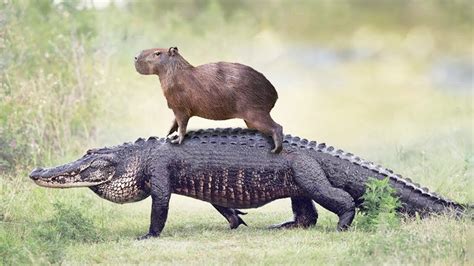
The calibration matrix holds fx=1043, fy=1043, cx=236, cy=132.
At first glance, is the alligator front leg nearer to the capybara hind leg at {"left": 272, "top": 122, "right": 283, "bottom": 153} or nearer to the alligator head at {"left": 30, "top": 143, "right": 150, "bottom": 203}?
the alligator head at {"left": 30, "top": 143, "right": 150, "bottom": 203}

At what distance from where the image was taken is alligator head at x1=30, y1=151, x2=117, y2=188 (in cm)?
898

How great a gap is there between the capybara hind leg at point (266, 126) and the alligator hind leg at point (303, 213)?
66cm

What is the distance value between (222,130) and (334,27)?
674 centimetres

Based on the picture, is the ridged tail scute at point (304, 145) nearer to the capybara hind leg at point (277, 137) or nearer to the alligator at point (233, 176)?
the alligator at point (233, 176)

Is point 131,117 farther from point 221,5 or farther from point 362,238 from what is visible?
point 362,238

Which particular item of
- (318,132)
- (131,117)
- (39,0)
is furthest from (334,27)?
(39,0)

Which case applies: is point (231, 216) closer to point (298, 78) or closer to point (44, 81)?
point (44, 81)

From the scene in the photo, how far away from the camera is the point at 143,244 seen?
8.47 metres

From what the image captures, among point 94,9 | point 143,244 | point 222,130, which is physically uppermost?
point 94,9

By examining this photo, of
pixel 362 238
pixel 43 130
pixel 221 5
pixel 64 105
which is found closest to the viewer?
pixel 362 238

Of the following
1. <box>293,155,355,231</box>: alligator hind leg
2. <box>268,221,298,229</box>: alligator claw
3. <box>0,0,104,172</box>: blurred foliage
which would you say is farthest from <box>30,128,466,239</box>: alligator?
<box>0,0,104,172</box>: blurred foliage

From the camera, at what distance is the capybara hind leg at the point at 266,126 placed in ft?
29.1

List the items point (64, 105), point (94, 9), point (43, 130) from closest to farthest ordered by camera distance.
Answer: point (43, 130)
point (64, 105)
point (94, 9)

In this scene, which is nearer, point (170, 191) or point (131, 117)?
point (170, 191)
